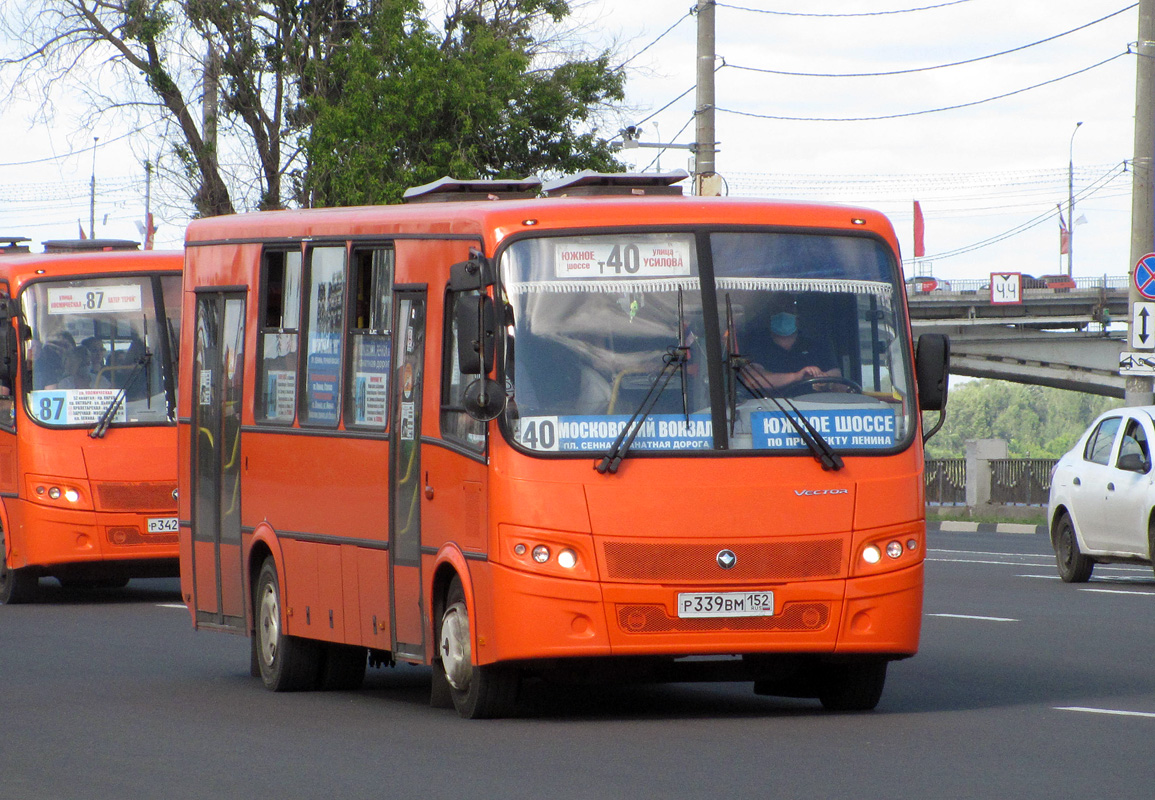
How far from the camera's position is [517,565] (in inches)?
384

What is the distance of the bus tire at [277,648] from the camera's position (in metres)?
12.2

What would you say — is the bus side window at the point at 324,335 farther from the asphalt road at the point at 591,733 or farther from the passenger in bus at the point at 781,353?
the passenger in bus at the point at 781,353

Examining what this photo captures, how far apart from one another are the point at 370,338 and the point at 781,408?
2446 mm

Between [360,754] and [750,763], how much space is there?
5.44 feet

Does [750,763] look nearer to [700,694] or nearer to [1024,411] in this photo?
[700,694]

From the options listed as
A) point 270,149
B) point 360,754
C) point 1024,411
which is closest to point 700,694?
point 360,754

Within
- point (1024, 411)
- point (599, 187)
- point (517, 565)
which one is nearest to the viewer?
point (517, 565)

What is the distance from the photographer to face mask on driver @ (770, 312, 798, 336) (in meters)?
10.2

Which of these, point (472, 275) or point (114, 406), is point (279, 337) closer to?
point (472, 275)

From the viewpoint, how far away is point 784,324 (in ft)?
33.6

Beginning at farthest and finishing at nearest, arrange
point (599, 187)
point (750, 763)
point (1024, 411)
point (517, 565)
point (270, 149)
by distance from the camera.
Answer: point (1024, 411)
point (270, 149)
point (599, 187)
point (517, 565)
point (750, 763)

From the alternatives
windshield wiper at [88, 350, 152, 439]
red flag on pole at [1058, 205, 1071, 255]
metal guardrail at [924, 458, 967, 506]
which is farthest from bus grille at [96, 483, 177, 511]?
red flag on pole at [1058, 205, 1071, 255]

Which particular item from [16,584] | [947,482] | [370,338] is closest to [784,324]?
[370,338]

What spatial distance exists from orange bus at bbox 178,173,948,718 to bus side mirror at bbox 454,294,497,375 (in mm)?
10
